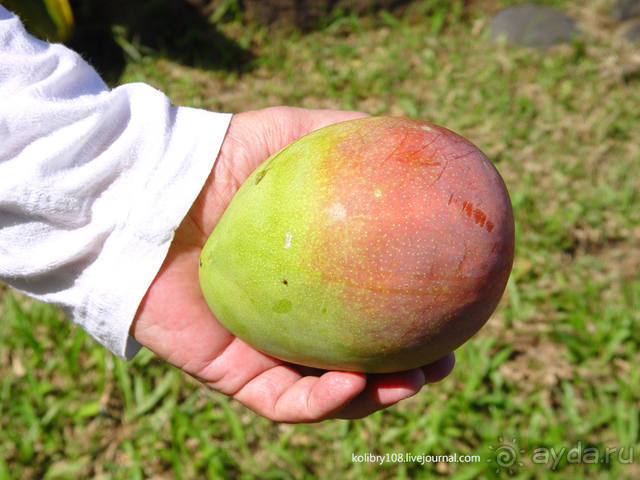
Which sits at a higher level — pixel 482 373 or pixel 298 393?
pixel 298 393

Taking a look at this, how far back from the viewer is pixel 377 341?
4.59ft

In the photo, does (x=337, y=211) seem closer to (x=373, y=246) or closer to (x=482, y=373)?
(x=373, y=246)

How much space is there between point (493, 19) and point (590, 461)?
327cm

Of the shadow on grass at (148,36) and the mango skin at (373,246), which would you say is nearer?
the mango skin at (373,246)

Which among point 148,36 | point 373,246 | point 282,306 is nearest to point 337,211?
point 373,246

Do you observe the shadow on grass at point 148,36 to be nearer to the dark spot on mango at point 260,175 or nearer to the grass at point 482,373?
the grass at point 482,373

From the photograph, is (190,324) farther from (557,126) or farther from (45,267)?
(557,126)

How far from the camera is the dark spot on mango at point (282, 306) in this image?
140 cm

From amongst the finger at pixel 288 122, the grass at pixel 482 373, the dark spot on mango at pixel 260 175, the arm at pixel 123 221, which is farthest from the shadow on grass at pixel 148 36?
the dark spot on mango at pixel 260 175

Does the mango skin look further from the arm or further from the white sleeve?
the white sleeve

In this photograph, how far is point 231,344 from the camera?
1805mm

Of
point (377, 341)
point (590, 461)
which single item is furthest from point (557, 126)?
point (377, 341)

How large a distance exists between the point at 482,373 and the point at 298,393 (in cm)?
127

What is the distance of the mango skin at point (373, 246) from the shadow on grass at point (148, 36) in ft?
9.24
